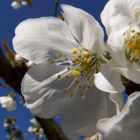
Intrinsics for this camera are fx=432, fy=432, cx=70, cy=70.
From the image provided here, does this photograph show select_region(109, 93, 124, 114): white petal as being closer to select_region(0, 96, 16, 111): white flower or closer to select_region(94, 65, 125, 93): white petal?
select_region(94, 65, 125, 93): white petal

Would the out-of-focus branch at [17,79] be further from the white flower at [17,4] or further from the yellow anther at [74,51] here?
the white flower at [17,4]

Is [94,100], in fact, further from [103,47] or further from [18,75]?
[18,75]

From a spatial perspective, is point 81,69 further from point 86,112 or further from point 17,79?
point 17,79

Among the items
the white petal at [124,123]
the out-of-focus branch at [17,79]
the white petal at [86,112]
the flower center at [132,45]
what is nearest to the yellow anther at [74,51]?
the white petal at [86,112]

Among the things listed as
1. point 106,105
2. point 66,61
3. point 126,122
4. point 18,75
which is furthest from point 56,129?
point 126,122

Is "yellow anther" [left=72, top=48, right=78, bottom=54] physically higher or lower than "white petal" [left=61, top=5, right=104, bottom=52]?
lower

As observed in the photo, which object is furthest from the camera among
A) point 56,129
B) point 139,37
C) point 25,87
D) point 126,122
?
point 56,129

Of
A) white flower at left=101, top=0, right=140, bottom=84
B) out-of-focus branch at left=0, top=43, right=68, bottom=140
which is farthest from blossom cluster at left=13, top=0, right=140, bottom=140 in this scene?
out-of-focus branch at left=0, top=43, right=68, bottom=140
